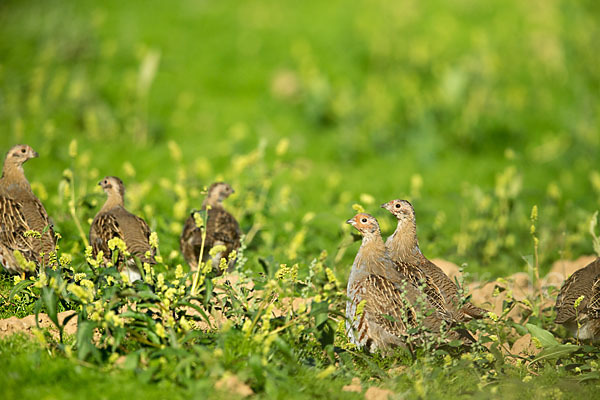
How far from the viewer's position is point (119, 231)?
6613mm

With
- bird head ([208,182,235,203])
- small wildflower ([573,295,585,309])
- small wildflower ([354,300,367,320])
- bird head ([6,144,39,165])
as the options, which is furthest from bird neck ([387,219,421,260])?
bird head ([6,144,39,165])

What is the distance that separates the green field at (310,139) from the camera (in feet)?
17.2

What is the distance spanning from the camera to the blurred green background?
8.84 meters

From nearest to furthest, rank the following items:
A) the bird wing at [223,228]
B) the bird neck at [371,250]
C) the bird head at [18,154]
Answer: the bird neck at [371,250], the bird head at [18,154], the bird wing at [223,228]

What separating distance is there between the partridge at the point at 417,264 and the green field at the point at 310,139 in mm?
404

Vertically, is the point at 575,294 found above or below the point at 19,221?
below

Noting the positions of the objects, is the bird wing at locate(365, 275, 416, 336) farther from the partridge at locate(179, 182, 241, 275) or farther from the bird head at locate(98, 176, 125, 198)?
the bird head at locate(98, 176, 125, 198)

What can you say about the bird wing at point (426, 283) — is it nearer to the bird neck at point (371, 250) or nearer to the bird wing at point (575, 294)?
the bird neck at point (371, 250)

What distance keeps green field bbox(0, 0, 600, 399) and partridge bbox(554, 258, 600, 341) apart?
41 cm

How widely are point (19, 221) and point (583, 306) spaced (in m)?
5.13

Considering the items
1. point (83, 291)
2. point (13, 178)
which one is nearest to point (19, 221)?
point (13, 178)

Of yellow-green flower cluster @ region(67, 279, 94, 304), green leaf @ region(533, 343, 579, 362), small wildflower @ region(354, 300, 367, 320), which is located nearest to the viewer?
yellow-green flower cluster @ region(67, 279, 94, 304)

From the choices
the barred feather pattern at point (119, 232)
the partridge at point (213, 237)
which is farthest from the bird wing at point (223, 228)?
the barred feather pattern at point (119, 232)

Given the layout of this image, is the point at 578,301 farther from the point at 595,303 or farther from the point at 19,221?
the point at 19,221
